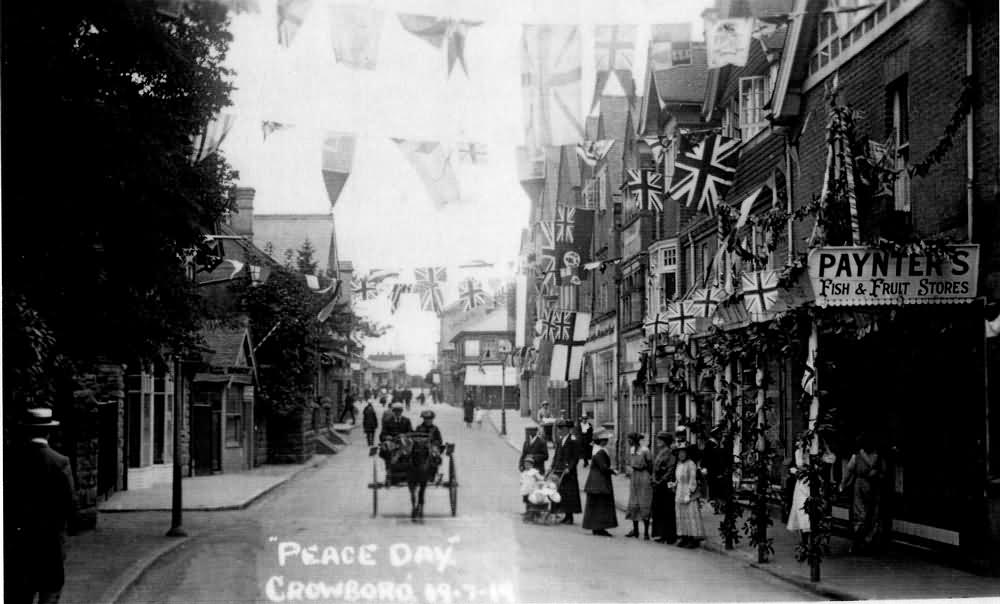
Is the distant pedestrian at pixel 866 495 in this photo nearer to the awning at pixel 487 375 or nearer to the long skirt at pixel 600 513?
the long skirt at pixel 600 513

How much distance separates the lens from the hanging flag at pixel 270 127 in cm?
1277

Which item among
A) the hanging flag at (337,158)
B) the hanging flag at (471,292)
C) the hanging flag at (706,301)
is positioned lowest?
the hanging flag at (706,301)

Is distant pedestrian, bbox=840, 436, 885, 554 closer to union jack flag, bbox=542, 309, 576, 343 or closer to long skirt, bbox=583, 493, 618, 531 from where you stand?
long skirt, bbox=583, 493, 618, 531

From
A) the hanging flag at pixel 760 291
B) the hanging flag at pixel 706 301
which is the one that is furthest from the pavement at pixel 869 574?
the hanging flag at pixel 706 301

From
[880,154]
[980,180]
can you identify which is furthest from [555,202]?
[980,180]

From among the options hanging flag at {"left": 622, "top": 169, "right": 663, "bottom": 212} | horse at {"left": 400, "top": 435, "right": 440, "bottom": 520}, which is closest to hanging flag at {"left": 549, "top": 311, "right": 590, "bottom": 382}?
hanging flag at {"left": 622, "top": 169, "right": 663, "bottom": 212}

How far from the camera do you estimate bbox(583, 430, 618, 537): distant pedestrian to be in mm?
15562

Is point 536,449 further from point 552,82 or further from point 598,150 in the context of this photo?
point 598,150

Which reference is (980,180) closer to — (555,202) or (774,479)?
(774,479)

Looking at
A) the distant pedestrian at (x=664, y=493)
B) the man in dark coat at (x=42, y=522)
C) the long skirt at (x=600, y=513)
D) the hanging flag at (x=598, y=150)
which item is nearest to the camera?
the man in dark coat at (x=42, y=522)

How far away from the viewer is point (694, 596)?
10930mm

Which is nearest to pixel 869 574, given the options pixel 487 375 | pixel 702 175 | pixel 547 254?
pixel 702 175
